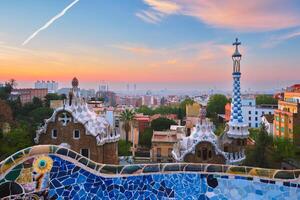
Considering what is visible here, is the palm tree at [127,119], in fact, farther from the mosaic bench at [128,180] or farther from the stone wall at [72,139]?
the mosaic bench at [128,180]

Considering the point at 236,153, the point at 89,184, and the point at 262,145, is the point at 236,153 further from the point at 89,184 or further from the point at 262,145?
the point at 89,184

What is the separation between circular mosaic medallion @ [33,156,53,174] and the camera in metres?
2.60

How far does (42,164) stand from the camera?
8.61 ft

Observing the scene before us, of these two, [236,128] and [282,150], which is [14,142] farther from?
[282,150]

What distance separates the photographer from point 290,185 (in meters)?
2.67

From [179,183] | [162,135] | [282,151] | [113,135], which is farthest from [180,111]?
[179,183]

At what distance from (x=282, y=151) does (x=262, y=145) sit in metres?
3.58

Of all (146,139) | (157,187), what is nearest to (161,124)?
(146,139)

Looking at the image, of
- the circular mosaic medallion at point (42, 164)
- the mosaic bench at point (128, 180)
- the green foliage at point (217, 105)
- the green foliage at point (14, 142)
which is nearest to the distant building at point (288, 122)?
the green foliage at point (217, 105)

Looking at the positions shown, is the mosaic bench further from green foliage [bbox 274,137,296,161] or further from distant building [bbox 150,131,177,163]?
distant building [bbox 150,131,177,163]

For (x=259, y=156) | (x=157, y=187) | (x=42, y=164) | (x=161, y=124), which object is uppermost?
(x=42, y=164)

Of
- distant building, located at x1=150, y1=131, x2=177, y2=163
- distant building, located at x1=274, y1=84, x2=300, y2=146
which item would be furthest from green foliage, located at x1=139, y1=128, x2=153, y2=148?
distant building, located at x1=274, y1=84, x2=300, y2=146

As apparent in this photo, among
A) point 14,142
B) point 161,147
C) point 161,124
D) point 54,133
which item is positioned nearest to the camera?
point 54,133

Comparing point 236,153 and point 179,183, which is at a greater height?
point 179,183
